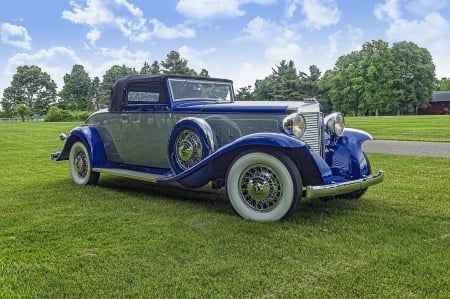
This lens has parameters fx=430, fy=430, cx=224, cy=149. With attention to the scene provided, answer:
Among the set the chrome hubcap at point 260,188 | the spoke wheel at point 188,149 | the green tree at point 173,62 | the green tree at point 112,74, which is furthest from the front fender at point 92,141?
the green tree at point 112,74

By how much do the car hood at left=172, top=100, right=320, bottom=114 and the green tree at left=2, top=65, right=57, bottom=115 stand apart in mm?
77703

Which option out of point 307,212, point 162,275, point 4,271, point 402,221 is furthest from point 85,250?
point 402,221

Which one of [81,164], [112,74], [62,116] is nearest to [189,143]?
[81,164]

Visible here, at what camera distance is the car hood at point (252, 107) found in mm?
4771

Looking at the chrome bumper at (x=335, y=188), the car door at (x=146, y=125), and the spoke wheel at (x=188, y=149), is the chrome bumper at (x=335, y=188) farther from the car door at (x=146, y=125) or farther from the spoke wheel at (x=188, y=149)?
the car door at (x=146, y=125)

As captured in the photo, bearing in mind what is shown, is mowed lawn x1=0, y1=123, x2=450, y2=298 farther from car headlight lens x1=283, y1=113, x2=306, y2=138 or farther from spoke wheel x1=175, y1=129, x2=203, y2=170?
car headlight lens x1=283, y1=113, x2=306, y2=138

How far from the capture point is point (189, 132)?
16.9 ft

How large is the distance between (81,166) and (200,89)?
2.30m

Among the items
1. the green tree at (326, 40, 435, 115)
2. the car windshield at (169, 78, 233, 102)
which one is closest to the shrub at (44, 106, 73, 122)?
the green tree at (326, 40, 435, 115)

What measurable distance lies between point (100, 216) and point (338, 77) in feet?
188

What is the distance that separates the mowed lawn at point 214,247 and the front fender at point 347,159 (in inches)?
15.1

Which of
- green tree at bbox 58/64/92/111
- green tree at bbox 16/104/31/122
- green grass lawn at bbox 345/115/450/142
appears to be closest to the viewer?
green grass lawn at bbox 345/115/450/142

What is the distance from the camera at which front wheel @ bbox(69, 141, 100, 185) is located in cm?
654

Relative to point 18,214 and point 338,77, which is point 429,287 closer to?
point 18,214
